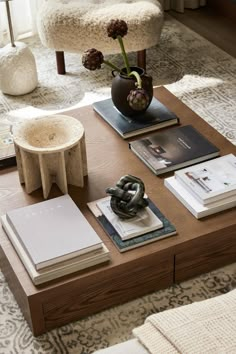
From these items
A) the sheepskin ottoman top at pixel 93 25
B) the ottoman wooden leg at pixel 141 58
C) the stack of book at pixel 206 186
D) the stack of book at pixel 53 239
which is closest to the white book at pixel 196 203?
the stack of book at pixel 206 186

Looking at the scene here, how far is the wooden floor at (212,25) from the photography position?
154 inches

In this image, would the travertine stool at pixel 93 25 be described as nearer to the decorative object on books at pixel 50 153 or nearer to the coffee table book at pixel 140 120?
the coffee table book at pixel 140 120

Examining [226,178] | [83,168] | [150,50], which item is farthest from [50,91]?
[226,178]

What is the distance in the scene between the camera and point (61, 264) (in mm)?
1920

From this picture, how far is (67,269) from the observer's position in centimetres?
193

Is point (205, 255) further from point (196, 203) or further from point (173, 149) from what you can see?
point (173, 149)

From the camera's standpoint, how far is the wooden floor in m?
3.92

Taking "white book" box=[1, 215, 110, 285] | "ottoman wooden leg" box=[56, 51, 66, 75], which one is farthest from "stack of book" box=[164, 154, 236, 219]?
"ottoman wooden leg" box=[56, 51, 66, 75]

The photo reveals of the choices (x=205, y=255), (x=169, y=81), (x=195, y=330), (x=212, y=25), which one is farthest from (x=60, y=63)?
(x=195, y=330)

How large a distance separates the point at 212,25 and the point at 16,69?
4.77 ft

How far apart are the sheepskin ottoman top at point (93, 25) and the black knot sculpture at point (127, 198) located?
1378mm

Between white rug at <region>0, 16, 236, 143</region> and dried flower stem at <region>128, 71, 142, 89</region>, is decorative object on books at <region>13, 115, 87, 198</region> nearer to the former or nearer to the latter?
dried flower stem at <region>128, 71, 142, 89</region>

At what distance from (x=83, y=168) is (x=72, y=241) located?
1.30 feet

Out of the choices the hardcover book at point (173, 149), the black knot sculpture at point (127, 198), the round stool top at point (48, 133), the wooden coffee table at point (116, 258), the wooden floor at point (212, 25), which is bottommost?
the wooden floor at point (212, 25)
